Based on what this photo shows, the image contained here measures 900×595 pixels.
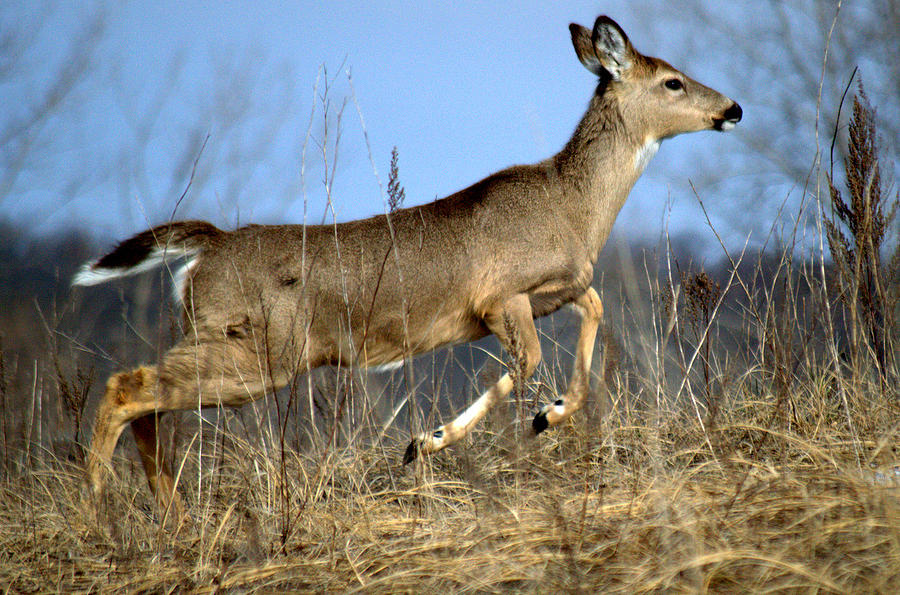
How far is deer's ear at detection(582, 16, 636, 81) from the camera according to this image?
18.5 ft

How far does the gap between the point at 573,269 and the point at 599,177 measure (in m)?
0.73

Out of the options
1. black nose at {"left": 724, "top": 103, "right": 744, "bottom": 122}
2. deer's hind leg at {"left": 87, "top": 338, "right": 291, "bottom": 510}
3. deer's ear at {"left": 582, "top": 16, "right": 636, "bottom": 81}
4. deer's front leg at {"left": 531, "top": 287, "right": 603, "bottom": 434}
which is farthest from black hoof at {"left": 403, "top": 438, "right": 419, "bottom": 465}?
black nose at {"left": 724, "top": 103, "right": 744, "bottom": 122}

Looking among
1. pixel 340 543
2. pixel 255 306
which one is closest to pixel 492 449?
pixel 255 306

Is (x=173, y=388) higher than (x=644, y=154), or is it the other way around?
(x=644, y=154)

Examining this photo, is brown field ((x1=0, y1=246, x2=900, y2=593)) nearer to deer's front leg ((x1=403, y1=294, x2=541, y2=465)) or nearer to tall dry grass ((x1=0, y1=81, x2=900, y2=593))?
tall dry grass ((x1=0, y1=81, x2=900, y2=593))

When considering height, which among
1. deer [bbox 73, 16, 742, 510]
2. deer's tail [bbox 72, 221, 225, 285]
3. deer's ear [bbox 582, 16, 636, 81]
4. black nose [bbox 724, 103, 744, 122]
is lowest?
deer [bbox 73, 16, 742, 510]

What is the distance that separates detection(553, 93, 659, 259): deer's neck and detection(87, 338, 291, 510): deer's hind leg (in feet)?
7.40

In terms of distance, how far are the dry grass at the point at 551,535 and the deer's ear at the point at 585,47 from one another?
113 inches

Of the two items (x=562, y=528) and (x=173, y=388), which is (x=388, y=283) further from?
(x=562, y=528)

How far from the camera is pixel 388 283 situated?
4.92m

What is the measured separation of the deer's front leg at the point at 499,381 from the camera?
14.8 ft

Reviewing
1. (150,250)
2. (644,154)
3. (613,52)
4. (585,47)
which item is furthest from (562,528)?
(585,47)

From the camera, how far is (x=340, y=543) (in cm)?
301

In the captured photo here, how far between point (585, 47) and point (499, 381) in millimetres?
2580
